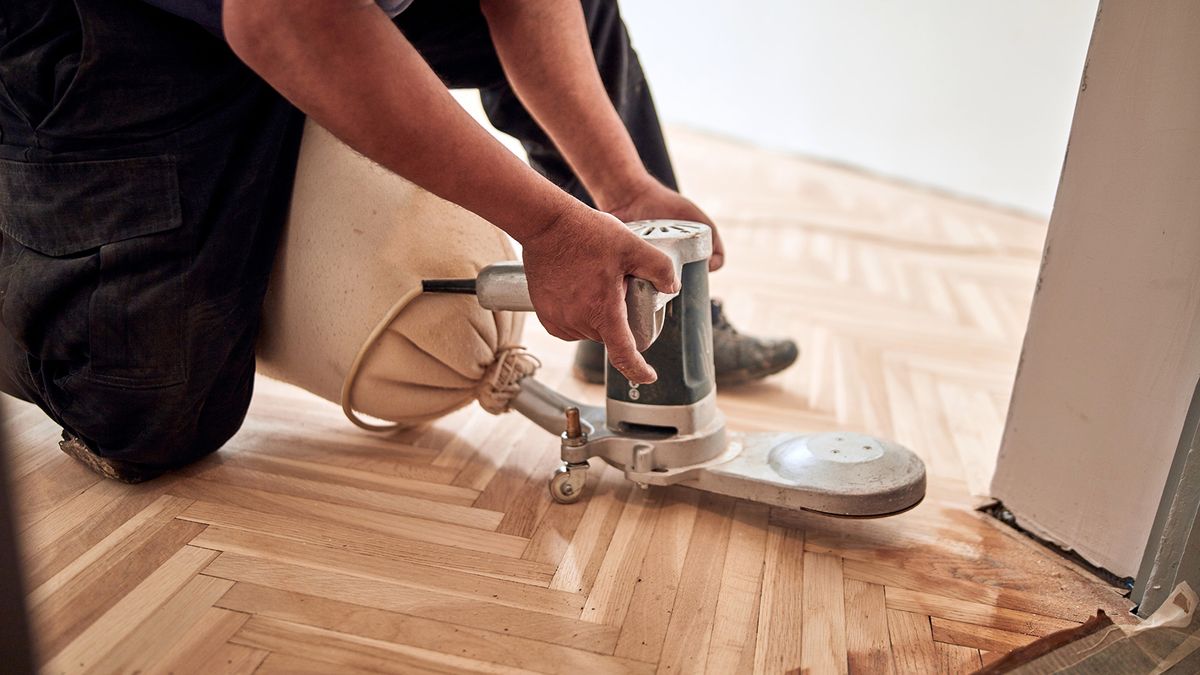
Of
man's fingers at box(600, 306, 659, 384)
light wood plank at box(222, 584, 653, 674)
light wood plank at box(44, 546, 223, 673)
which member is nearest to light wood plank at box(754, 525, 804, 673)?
light wood plank at box(222, 584, 653, 674)

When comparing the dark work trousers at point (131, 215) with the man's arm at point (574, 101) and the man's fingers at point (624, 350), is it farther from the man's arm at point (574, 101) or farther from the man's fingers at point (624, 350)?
the man's fingers at point (624, 350)

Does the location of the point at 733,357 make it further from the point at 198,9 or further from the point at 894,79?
→ the point at 894,79

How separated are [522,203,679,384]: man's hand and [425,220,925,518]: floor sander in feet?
0.19

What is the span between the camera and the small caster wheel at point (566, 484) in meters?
0.99

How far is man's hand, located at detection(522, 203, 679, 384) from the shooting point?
0.78 m

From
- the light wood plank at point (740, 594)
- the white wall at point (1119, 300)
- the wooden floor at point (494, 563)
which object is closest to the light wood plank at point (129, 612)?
the wooden floor at point (494, 563)

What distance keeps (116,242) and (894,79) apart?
2.37m

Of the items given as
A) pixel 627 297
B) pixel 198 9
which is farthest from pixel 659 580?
pixel 198 9

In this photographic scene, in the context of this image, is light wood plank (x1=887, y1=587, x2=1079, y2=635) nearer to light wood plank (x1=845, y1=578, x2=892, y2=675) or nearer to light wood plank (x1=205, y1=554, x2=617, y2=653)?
light wood plank (x1=845, y1=578, x2=892, y2=675)

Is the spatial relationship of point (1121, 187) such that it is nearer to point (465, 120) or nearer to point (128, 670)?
point (465, 120)

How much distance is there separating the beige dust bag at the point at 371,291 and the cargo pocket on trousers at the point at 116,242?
0.13m

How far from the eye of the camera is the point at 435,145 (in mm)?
711

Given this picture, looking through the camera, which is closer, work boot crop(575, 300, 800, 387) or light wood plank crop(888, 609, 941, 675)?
light wood plank crop(888, 609, 941, 675)

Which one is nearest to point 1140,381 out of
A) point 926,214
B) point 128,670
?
point 128,670
